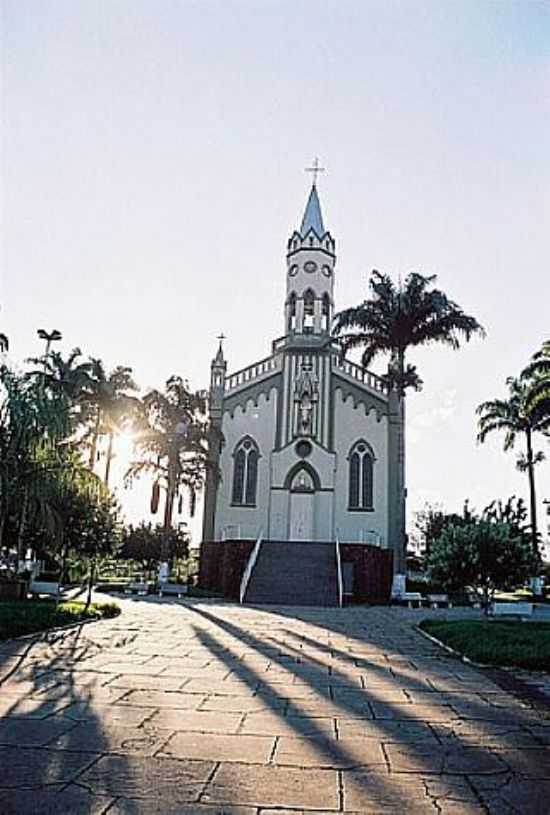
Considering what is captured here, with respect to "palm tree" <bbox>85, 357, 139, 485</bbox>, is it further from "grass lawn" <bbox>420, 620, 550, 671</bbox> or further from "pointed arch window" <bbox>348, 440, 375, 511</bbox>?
"grass lawn" <bbox>420, 620, 550, 671</bbox>

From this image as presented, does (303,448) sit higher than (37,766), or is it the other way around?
(303,448)

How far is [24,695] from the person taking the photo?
708cm

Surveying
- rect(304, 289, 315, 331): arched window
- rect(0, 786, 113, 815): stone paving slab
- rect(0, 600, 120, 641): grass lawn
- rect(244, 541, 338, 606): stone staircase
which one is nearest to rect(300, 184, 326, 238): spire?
rect(304, 289, 315, 331): arched window

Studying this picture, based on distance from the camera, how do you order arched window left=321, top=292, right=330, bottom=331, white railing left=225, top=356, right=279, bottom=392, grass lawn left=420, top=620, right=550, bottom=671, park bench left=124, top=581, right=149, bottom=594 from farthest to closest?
arched window left=321, top=292, right=330, bottom=331, white railing left=225, top=356, right=279, bottom=392, park bench left=124, top=581, right=149, bottom=594, grass lawn left=420, top=620, right=550, bottom=671

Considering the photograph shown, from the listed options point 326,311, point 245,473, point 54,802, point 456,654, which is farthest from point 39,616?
point 326,311

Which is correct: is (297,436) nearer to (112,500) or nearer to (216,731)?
(112,500)

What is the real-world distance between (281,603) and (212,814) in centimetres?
2248

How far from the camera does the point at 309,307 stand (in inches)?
1510

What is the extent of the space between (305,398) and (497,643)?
2463cm

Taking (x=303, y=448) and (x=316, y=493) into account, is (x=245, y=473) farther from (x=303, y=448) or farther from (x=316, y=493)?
(x=316, y=493)

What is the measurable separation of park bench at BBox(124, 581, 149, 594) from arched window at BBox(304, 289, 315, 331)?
15.1 meters

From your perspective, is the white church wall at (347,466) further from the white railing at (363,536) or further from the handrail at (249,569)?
the handrail at (249,569)

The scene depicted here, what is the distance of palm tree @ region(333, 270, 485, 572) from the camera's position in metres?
31.0

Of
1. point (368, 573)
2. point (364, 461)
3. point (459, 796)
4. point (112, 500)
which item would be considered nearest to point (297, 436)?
point (364, 461)
